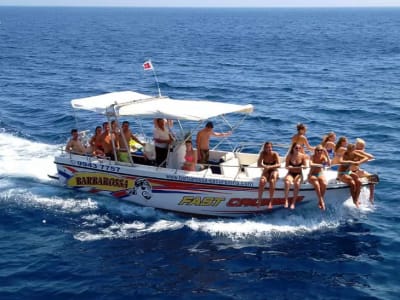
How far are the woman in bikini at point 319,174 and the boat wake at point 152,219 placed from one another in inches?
30.8

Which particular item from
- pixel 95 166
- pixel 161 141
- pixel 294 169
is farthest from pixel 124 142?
pixel 294 169

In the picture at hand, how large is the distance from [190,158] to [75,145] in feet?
12.8

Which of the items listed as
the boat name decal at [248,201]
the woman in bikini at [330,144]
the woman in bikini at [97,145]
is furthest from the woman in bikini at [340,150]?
the woman in bikini at [97,145]

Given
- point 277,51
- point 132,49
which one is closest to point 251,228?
point 277,51

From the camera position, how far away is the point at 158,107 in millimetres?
Result: 15492

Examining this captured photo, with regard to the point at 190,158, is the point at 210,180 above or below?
below

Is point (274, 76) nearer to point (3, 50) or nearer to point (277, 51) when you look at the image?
point (277, 51)

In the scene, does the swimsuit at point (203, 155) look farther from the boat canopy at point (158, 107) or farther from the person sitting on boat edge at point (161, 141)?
the boat canopy at point (158, 107)

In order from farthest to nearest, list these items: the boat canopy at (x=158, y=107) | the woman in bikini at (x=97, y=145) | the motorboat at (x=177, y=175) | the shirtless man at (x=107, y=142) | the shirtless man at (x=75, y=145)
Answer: the shirtless man at (x=75, y=145)
the woman in bikini at (x=97, y=145)
the shirtless man at (x=107, y=142)
the boat canopy at (x=158, y=107)
the motorboat at (x=177, y=175)

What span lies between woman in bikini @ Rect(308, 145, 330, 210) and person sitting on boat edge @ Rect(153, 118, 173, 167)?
4.25 m

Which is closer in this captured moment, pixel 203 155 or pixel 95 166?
pixel 203 155

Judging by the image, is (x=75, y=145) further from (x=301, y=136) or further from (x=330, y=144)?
(x=330, y=144)

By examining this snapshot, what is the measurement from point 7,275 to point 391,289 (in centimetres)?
857

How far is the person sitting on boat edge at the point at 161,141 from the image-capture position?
1608 cm
